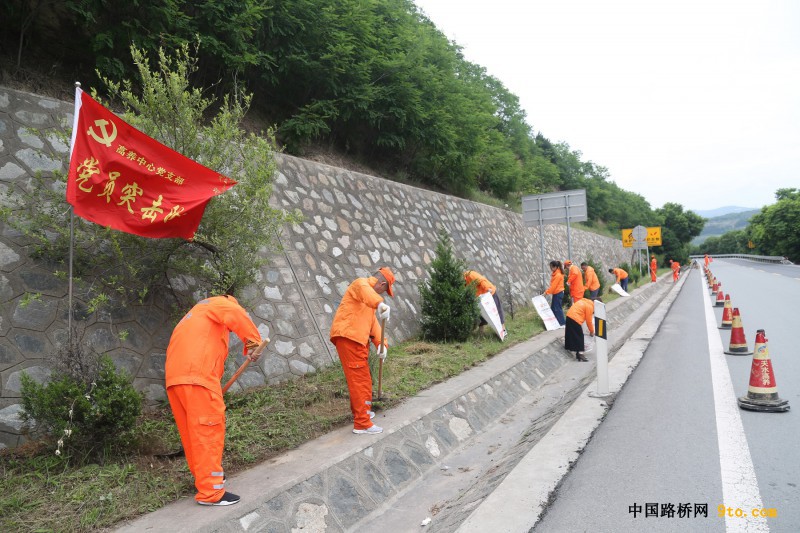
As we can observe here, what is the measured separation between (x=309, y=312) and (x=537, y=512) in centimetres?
471

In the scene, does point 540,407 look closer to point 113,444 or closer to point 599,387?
point 599,387

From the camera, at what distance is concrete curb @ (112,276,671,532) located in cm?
339

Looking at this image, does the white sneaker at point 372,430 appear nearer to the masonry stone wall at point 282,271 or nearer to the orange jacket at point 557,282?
the masonry stone wall at point 282,271

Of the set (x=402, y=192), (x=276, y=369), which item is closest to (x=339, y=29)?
(x=402, y=192)

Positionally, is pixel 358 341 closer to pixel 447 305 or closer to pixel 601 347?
pixel 601 347

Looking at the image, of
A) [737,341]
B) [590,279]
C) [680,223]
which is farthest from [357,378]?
[680,223]

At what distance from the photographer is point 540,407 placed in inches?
283

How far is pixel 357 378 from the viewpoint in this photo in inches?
203

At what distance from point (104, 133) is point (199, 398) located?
2.59 m

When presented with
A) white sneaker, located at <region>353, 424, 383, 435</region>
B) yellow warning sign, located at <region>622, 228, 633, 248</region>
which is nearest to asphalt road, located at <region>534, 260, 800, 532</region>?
white sneaker, located at <region>353, 424, 383, 435</region>

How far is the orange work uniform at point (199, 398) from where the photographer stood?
353 centimetres

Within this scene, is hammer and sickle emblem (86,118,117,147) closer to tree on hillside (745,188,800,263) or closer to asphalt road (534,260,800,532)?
asphalt road (534,260,800,532)

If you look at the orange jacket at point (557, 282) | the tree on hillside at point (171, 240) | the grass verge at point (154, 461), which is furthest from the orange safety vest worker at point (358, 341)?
the orange jacket at point (557, 282)

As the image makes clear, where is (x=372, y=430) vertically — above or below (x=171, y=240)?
below
